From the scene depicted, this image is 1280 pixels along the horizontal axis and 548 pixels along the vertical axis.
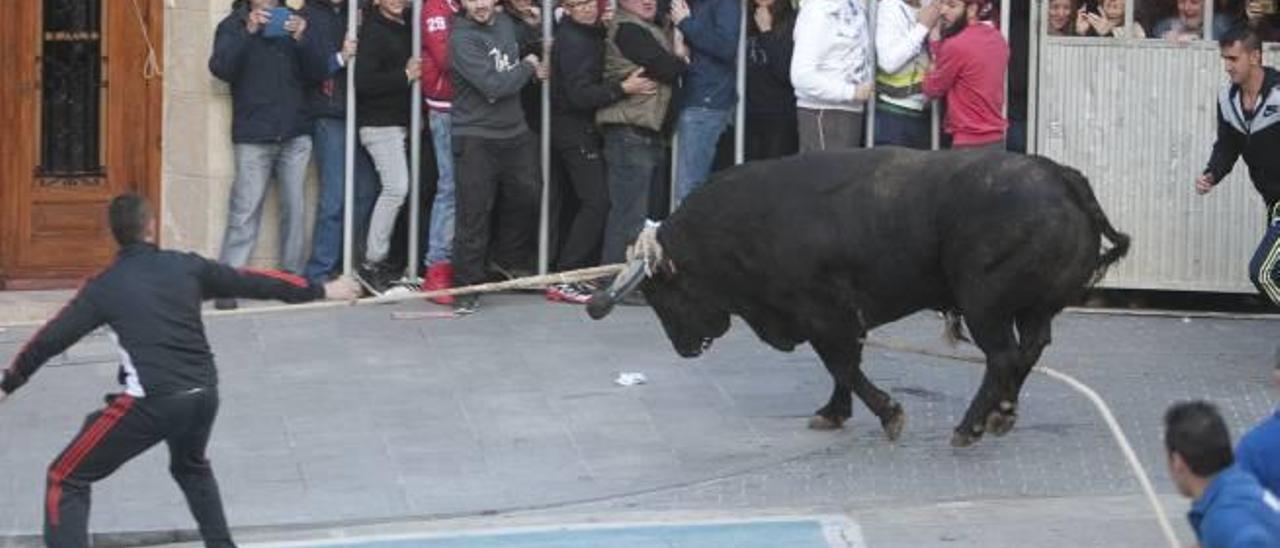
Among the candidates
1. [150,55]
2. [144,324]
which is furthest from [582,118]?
[144,324]

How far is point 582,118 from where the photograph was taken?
51.6 ft

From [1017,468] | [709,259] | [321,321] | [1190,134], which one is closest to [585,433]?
[709,259]

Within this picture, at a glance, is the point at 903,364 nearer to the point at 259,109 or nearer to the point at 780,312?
the point at 780,312

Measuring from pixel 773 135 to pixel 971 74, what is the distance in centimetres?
130

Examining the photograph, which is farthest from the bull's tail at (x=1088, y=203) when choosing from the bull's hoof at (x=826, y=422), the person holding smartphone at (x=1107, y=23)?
the person holding smartphone at (x=1107, y=23)

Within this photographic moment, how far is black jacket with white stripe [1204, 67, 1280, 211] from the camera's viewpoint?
45.8 feet

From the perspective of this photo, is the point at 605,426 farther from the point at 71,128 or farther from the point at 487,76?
the point at 71,128

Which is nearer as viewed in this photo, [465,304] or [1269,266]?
[1269,266]

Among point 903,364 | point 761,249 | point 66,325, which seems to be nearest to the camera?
point 66,325

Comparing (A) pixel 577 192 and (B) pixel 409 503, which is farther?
(A) pixel 577 192

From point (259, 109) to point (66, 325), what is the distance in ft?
19.0

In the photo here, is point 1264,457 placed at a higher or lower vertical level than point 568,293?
higher

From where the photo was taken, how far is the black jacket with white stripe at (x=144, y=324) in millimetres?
9656

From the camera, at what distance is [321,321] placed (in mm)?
15289
